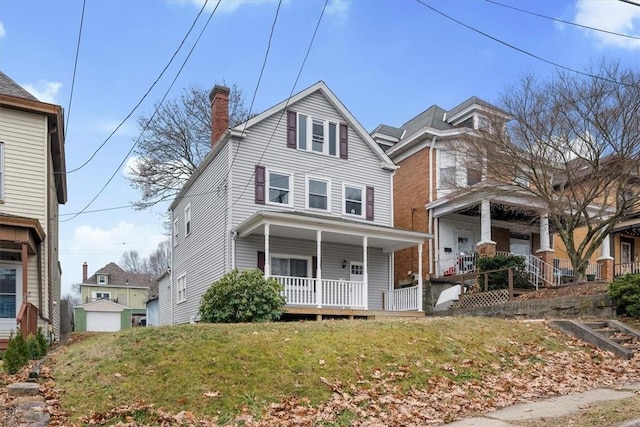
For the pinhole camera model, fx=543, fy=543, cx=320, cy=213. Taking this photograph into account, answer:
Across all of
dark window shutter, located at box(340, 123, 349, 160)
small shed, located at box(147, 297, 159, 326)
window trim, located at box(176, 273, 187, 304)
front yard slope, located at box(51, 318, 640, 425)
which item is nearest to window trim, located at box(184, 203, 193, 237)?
window trim, located at box(176, 273, 187, 304)

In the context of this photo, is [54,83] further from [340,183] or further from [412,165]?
[412,165]

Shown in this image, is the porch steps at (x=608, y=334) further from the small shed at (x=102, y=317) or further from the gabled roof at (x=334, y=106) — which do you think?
the small shed at (x=102, y=317)

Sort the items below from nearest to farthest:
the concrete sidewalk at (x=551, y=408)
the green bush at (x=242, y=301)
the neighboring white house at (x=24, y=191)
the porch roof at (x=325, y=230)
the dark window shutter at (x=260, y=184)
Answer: the concrete sidewalk at (x=551, y=408) → the green bush at (x=242, y=301) → the neighboring white house at (x=24, y=191) → the porch roof at (x=325, y=230) → the dark window shutter at (x=260, y=184)

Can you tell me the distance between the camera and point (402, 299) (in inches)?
764

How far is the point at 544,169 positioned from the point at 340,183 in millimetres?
7144

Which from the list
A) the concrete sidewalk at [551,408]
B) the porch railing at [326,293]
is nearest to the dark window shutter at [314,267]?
the porch railing at [326,293]

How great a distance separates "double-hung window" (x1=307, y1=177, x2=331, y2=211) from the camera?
19.7 meters

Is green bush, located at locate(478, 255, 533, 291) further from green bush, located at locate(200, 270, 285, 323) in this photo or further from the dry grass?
green bush, located at locate(200, 270, 285, 323)

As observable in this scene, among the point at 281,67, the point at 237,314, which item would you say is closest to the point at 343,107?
the point at 281,67

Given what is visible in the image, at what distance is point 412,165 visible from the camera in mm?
23859

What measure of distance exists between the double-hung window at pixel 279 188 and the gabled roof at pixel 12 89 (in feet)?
25.4

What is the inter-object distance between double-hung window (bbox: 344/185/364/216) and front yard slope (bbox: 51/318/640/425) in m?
10.6

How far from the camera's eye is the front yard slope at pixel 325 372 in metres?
6.47

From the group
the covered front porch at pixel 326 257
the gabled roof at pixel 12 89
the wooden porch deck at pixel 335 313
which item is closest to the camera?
the gabled roof at pixel 12 89
